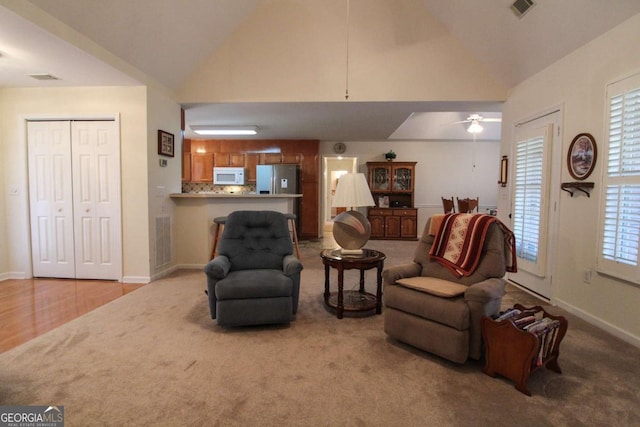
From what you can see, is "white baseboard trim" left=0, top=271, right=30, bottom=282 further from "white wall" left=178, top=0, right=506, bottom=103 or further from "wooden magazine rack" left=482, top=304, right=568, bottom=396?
"wooden magazine rack" left=482, top=304, right=568, bottom=396

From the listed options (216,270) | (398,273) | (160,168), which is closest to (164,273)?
(160,168)

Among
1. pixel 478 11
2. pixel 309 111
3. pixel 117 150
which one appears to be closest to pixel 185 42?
pixel 117 150

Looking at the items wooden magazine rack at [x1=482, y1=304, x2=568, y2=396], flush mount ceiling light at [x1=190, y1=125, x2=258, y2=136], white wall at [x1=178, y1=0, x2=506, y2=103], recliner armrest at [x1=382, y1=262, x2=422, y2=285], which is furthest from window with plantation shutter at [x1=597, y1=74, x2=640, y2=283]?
flush mount ceiling light at [x1=190, y1=125, x2=258, y2=136]

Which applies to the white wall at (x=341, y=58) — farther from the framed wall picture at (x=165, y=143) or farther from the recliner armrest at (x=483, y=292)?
the recliner armrest at (x=483, y=292)

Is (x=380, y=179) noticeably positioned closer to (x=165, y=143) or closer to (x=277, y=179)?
(x=277, y=179)

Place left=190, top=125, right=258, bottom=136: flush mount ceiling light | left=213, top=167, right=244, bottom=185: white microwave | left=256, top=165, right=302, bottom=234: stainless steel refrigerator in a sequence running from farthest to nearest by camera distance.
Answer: left=213, top=167, right=244, bottom=185: white microwave
left=256, top=165, right=302, bottom=234: stainless steel refrigerator
left=190, top=125, right=258, bottom=136: flush mount ceiling light

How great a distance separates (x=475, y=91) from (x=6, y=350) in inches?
207

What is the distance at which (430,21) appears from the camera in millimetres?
3896

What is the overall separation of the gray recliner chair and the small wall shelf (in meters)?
2.60

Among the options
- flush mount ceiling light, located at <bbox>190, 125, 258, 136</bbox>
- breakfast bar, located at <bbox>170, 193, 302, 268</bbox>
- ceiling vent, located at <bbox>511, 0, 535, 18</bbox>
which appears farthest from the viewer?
flush mount ceiling light, located at <bbox>190, 125, 258, 136</bbox>

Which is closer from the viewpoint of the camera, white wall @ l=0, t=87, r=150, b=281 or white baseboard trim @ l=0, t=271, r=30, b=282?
white wall @ l=0, t=87, r=150, b=281

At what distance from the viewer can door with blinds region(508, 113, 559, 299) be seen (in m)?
3.25

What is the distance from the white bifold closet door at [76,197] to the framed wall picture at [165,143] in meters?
0.46

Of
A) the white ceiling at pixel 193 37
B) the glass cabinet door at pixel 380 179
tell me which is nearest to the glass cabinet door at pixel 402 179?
the glass cabinet door at pixel 380 179
